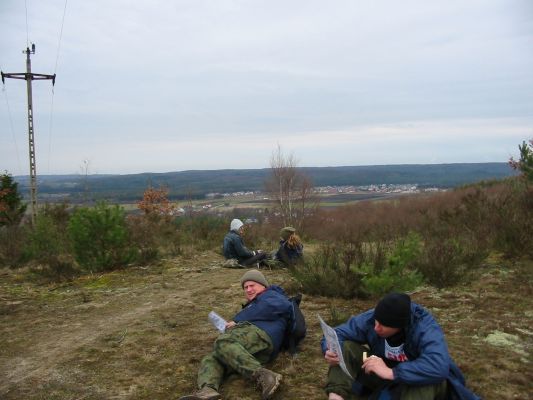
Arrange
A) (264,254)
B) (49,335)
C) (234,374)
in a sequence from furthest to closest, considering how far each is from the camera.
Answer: (264,254), (49,335), (234,374)

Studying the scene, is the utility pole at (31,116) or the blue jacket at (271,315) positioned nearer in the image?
the blue jacket at (271,315)

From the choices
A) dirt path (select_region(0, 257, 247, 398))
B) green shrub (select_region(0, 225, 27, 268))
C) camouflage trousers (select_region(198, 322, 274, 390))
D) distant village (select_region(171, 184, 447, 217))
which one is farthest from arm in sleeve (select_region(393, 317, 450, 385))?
distant village (select_region(171, 184, 447, 217))

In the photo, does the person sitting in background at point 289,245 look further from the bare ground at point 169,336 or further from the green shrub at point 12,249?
the green shrub at point 12,249

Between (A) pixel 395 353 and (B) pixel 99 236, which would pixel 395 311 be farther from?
(B) pixel 99 236

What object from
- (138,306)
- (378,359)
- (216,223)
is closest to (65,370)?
(138,306)

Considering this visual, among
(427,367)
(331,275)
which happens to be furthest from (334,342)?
(331,275)

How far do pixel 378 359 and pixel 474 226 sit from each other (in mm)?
6043

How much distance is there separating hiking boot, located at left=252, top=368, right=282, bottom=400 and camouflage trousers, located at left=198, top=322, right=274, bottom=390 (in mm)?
60

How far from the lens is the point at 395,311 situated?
262 centimetres

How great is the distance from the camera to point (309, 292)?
5863 mm

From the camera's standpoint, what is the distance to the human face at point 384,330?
2696 mm

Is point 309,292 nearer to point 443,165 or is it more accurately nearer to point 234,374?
point 234,374

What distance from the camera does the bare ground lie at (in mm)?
3475

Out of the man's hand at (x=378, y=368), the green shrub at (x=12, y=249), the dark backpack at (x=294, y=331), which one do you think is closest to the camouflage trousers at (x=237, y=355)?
the dark backpack at (x=294, y=331)
